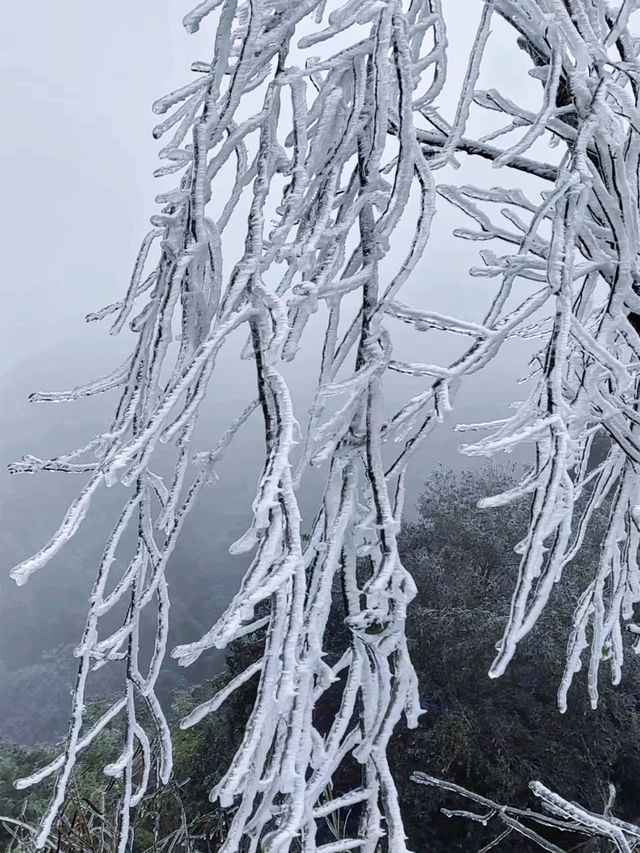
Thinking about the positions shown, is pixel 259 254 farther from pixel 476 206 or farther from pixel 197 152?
pixel 476 206

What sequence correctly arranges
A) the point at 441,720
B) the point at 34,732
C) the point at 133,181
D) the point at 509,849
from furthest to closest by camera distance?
the point at 133,181
the point at 34,732
the point at 441,720
the point at 509,849

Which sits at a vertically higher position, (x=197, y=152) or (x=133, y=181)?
(x=133, y=181)

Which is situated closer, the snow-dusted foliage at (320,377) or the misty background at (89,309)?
the snow-dusted foliage at (320,377)

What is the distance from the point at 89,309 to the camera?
28781 mm

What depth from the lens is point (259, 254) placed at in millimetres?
529

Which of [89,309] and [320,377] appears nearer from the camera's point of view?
[320,377]

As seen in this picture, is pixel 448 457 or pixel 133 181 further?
pixel 133 181

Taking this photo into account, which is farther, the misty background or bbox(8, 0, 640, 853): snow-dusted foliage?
the misty background

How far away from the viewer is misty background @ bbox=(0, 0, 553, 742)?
1396 centimetres

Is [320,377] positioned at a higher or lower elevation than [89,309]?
higher

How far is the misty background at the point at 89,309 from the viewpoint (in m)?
14.0

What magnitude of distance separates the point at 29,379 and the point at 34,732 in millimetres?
16966

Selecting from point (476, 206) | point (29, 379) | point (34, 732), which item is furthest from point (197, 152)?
point (29, 379)

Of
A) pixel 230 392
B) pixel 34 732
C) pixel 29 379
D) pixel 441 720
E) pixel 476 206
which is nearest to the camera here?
pixel 476 206
